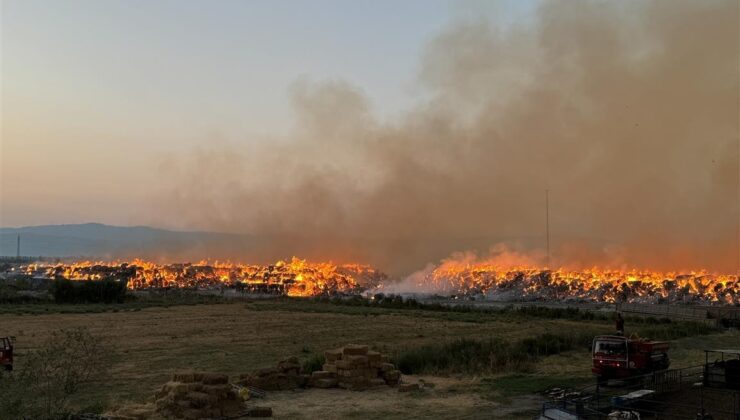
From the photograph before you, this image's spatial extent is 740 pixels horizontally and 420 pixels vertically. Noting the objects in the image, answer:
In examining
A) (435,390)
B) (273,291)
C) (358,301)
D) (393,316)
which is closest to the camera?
(435,390)

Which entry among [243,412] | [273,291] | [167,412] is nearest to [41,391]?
[167,412]

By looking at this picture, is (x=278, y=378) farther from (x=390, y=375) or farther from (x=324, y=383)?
(x=390, y=375)

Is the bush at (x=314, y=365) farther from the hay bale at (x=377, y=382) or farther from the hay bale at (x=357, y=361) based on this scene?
the hay bale at (x=377, y=382)

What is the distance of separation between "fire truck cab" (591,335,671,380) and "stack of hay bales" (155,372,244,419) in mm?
12558

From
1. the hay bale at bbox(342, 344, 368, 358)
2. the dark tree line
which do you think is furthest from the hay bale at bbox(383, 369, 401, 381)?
the dark tree line

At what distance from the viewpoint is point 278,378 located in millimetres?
21578

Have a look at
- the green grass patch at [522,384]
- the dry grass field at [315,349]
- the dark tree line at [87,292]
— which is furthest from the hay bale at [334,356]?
the dark tree line at [87,292]

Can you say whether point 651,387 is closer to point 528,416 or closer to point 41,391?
point 528,416

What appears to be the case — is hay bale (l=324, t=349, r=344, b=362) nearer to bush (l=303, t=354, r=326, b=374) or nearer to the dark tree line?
bush (l=303, t=354, r=326, b=374)

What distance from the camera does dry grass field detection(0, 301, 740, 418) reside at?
62.7 ft

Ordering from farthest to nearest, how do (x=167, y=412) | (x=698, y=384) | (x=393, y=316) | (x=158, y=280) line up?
(x=158, y=280)
(x=393, y=316)
(x=698, y=384)
(x=167, y=412)

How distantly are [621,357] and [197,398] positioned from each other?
46.6ft

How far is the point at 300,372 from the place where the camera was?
22.5 m

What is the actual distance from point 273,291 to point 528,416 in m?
145
